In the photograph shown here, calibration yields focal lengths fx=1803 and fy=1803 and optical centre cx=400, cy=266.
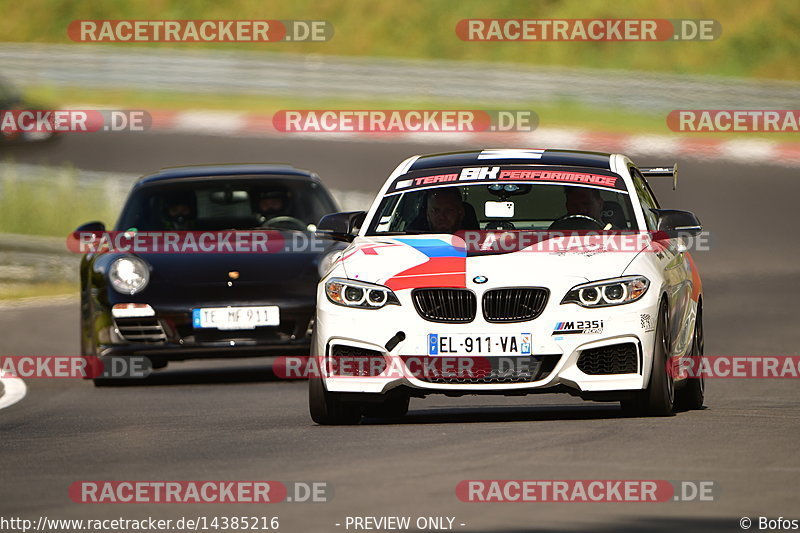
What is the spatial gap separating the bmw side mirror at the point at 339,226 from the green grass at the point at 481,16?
31.3m

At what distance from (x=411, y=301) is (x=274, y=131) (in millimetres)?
22989

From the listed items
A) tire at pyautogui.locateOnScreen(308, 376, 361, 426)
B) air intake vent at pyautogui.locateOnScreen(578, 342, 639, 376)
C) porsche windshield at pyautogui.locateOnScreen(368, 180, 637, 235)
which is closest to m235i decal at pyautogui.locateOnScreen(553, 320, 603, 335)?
air intake vent at pyautogui.locateOnScreen(578, 342, 639, 376)

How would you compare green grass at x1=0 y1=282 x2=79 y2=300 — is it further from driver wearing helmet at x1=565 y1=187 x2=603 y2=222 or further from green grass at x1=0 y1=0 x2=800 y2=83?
green grass at x1=0 y1=0 x2=800 y2=83

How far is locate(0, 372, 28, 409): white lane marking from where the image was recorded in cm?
1176

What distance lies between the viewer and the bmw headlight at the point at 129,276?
41.4 feet

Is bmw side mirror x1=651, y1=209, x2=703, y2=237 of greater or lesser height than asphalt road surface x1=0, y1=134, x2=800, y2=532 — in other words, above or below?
above

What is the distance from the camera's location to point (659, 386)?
9.05 m

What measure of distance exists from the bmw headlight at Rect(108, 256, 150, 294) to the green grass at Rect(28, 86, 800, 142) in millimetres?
19953

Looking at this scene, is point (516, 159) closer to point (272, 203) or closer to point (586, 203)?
point (586, 203)

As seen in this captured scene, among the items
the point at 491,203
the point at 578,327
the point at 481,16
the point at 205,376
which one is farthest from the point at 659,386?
the point at 481,16

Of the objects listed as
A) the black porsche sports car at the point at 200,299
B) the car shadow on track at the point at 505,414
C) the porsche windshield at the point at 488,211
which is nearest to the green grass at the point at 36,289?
the black porsche sports car at the point at 200,299

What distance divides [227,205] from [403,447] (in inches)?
228

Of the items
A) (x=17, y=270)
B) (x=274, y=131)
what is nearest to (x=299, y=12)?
(x=274, y=131)

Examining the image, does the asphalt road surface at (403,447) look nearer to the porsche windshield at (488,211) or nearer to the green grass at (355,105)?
the porsche windshield at (488,211)
